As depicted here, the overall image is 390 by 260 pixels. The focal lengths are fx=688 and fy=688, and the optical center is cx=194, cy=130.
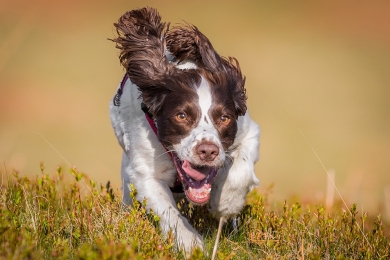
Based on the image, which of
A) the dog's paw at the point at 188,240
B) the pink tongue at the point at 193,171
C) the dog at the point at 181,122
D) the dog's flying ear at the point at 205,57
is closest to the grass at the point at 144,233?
the dog's paw at the point at 188,240

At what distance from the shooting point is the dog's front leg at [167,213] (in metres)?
4.05

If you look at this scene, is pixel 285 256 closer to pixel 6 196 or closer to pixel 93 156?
pixel 6 196

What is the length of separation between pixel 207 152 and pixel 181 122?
40 centimetres

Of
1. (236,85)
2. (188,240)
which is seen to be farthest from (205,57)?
(188,240)

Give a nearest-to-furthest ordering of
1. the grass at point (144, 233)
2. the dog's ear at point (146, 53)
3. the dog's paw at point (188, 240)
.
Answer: the grass at point (144, 233)
the dog's paw at point (188, 240)
the dog's ear at point (146, 53)

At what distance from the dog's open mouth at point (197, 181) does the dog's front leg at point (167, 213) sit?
6.8 inches

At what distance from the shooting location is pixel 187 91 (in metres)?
4.41

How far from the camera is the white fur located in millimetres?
4238

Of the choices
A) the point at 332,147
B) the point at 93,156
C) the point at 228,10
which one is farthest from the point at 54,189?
the point at 228,10

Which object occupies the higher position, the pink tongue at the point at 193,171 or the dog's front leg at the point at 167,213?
the pink tongue at the point at 193,171

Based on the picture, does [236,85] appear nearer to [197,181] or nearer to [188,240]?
[197,181]

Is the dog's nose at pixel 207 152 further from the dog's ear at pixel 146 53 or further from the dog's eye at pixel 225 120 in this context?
the dog's ear at pixel 146 53

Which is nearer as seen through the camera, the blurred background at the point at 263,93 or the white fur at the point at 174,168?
the white fur at the point at 174,168

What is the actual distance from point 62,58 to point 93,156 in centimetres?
718
